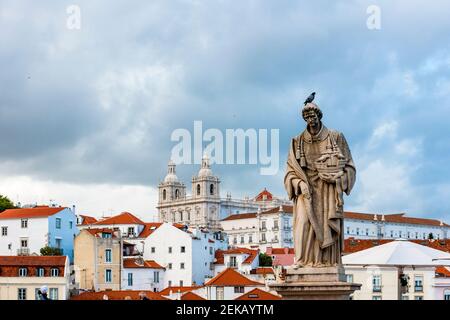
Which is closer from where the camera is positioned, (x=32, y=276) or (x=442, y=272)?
(x=442, y=272)

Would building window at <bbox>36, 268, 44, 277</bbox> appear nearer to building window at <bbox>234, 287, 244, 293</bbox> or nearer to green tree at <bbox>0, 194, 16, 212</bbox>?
building window at <bbox>234, 287, 244, 293</bbox>

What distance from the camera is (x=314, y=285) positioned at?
8984mm

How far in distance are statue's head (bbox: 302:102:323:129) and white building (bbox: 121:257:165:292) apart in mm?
88261

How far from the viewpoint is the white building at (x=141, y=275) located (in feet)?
320

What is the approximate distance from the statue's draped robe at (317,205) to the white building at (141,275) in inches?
3476

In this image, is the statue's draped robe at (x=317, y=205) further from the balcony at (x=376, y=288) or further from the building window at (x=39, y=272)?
the building window at (x=39, y=272)

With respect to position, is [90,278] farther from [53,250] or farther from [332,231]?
[332,231]

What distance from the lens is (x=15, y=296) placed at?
76.3 meters

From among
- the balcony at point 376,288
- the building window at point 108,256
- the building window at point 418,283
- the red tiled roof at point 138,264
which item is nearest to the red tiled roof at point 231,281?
the building window at point 418,283

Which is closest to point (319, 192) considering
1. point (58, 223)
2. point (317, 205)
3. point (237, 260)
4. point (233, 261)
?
point (317, 205)

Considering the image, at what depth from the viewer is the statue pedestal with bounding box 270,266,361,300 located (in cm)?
890

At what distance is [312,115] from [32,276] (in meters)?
70.1

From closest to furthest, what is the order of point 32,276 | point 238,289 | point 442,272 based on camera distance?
point 442,272 → point 32,276 → point 238,289

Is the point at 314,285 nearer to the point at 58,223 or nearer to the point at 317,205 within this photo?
the point at 317,205
